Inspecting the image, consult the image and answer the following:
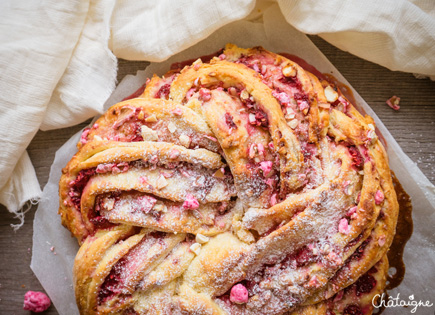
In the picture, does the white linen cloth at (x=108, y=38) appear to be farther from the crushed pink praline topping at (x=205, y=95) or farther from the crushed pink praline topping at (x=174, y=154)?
the crushed pink praline topping at (x=174, y=154)

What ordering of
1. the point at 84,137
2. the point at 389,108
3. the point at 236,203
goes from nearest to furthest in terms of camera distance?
the point at 236,203 → the point at 84,137 → the point at 389,108

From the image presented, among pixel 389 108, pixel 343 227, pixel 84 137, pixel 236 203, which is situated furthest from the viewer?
pixel 389 108

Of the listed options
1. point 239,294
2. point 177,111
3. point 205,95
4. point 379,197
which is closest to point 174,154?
point 177,111

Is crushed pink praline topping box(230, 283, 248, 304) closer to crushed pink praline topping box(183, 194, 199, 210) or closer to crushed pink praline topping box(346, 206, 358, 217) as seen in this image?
crushed pink praline topping box(183, 194, 199, 210)

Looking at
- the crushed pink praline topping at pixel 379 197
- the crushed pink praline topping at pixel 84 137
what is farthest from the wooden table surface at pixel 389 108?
the crushed pink praline topping at pixel 379 197

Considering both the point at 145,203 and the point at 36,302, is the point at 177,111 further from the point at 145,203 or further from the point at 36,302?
the point at 36,302

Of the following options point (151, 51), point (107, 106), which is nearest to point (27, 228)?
point (107, 106)
